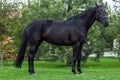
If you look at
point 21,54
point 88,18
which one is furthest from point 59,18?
point 88,18

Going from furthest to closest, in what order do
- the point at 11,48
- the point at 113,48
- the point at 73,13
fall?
the point at 11,48
the point at 113,48
the point at 73,13

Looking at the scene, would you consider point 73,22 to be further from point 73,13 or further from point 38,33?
point 73,13

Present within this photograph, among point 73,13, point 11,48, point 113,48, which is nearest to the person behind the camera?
point 73,13

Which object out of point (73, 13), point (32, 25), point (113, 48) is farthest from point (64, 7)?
point (32, 25)

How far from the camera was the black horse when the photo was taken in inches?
506

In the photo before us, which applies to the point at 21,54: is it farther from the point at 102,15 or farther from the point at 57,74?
the point at 102,15

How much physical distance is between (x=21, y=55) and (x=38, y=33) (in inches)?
44.5

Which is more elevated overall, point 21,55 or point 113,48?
point 21,55

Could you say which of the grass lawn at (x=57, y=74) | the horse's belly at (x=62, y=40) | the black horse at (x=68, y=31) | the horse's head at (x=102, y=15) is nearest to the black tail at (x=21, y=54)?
the black horse at (x=68, y=31)

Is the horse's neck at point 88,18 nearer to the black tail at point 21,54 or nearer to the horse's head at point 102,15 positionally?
the horse's head at point 102,15

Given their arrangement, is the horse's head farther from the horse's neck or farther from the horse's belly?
the horse's belly

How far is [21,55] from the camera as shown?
13469 millimetres

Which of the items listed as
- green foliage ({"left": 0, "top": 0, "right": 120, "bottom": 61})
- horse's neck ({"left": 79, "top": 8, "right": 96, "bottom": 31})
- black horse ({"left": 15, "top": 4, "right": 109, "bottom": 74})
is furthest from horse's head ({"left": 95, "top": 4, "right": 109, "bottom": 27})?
green foliage ({"left": 0, "top": 0, "right": 120, "bottom": 61})

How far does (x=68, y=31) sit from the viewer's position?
12.9 m
